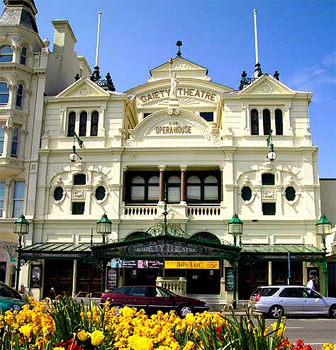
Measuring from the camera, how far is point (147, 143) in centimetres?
3089

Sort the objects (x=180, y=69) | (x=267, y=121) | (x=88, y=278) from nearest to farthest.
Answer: (x=88, y=278), (x=267, y=121), (x=180, y=69)

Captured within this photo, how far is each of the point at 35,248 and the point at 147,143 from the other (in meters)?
10.1

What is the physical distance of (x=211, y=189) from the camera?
31.0m

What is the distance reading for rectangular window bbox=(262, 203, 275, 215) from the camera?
29252 millimetres

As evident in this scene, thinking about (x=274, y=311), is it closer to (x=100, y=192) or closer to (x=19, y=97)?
(x=100, y=192)

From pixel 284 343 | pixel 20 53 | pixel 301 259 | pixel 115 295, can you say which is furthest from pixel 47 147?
pixel 284 343

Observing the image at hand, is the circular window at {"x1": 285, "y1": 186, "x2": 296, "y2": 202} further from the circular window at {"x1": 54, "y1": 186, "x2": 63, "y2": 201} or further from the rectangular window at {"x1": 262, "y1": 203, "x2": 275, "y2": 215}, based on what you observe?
the circular window at {"x1": 54, "y1": 186, "x2": 63, "y2": 201}

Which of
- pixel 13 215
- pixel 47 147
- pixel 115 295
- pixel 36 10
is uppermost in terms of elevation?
pixel 36 10

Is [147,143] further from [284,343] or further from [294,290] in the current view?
[284,343]

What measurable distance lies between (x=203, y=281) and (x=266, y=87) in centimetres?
1414

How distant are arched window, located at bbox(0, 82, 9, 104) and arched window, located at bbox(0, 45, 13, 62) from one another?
1900mm

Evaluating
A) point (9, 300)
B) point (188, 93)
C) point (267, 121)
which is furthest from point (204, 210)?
point (9, 300)

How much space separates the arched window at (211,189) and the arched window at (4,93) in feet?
49.9

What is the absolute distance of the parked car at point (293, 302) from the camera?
20.2 m
